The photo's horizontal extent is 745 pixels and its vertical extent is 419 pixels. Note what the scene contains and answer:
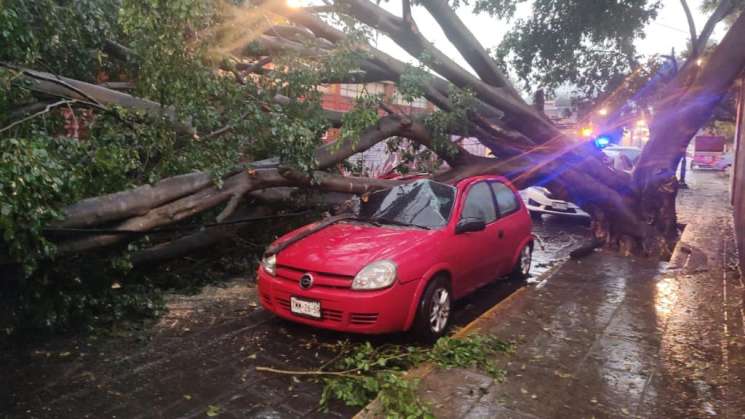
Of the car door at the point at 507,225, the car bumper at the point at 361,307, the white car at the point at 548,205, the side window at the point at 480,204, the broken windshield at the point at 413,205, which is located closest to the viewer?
the car bumper at the point at 361,307

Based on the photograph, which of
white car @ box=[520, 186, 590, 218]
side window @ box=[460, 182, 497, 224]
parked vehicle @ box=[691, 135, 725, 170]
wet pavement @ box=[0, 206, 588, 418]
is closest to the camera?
wet pavement @ box=[0, 206, 588, 418]

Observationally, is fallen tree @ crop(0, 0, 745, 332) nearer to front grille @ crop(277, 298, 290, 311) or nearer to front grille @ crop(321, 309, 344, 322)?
front grille @ crop(277, 298, 290, 311)

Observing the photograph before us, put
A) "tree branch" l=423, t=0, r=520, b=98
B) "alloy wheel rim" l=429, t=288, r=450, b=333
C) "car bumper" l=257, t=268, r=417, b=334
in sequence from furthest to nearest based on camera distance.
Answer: "tree branch" l=423, t=0, r=520, b=98, "alloy wheel rim" l=429, t=288, r=450, b=333, "car bumper" l=257, t=268, r=417, b=334

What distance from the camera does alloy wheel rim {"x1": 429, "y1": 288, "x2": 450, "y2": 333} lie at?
4.94m

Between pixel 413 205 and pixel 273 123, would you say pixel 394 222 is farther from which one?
pixel 273 123

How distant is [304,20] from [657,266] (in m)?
6.62

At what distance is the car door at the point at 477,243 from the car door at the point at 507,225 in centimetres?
15

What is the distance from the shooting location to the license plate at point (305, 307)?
4582 millimetres

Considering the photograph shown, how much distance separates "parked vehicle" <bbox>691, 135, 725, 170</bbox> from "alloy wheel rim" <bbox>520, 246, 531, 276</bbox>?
114 ft

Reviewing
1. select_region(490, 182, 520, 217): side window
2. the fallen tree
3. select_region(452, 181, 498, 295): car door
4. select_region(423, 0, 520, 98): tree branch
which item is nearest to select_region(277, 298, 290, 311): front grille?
the fallen tree

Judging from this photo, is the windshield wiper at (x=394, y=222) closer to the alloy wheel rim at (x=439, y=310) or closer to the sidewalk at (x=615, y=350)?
the alloy wheel rim at (x=439, y=310)

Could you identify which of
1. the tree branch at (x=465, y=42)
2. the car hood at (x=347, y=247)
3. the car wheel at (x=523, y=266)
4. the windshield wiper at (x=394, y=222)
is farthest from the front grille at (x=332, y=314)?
the tree branch at (x=465, y=42)

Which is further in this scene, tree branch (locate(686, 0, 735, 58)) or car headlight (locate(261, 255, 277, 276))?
tree branch (locate(686, 0, 735, 58))

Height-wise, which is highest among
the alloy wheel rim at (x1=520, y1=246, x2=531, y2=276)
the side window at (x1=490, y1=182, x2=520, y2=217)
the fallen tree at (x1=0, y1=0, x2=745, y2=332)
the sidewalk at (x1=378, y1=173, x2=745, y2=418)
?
the fallen tree at (x1=0, y1=0, x2=745, y2=332)
